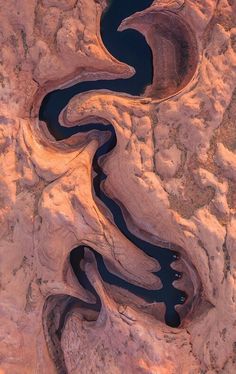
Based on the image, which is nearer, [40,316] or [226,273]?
[226,273]

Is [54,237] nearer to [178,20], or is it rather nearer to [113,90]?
[113,90]

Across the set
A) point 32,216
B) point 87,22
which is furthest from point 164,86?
point 32,216

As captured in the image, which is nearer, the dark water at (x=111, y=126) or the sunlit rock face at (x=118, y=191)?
the sunlit rock face at (x=118, y=191)

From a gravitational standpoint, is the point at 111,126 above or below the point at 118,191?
above

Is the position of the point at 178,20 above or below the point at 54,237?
above
